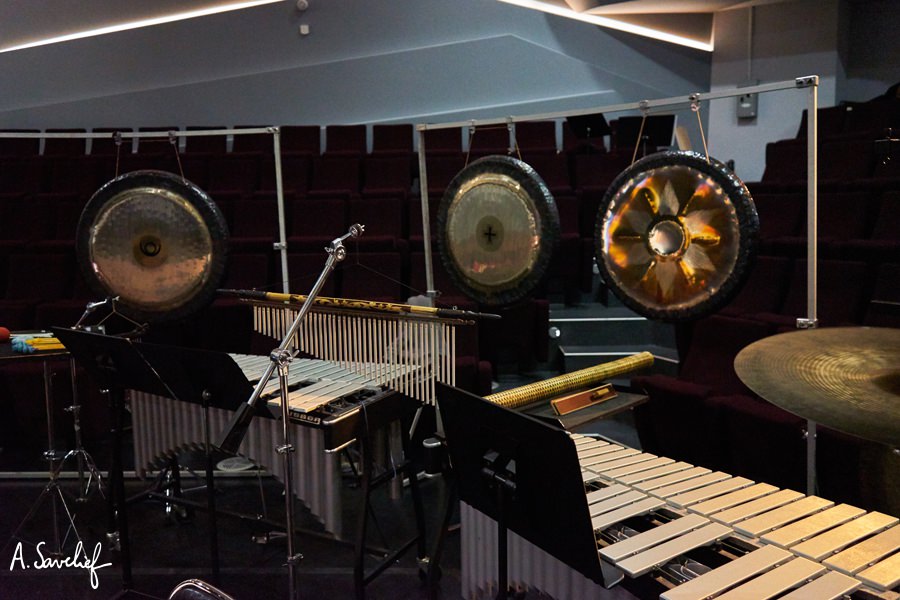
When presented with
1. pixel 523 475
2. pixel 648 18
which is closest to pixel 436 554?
pixel 523 475

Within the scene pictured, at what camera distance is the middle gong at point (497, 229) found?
3449 millimetres

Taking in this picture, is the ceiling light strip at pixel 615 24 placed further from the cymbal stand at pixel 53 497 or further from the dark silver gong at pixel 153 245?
the cymbal stand at pixel 53 497

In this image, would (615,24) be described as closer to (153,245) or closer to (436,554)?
(153,245)

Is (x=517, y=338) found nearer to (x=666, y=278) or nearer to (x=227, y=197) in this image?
(x=666, y=278)

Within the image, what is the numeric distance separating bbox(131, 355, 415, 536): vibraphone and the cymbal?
138 centimetres

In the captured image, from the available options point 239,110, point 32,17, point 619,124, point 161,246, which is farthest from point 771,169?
point 32,17

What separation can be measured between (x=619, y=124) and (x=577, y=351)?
2898 millimetres

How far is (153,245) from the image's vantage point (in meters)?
3.58

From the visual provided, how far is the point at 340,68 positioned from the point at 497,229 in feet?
18.8

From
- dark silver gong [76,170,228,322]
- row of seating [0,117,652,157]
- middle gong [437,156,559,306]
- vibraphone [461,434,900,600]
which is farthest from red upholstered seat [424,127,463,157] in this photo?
vibraphone [461,434,900,600]

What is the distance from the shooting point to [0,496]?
12.7ft

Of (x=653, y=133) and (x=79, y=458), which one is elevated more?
(x=653, y=133)

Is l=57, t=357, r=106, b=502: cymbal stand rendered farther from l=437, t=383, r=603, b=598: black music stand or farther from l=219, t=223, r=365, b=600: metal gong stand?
l=437, t=383, r=603, b=598: black music stand

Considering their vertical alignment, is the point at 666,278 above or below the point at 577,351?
above
